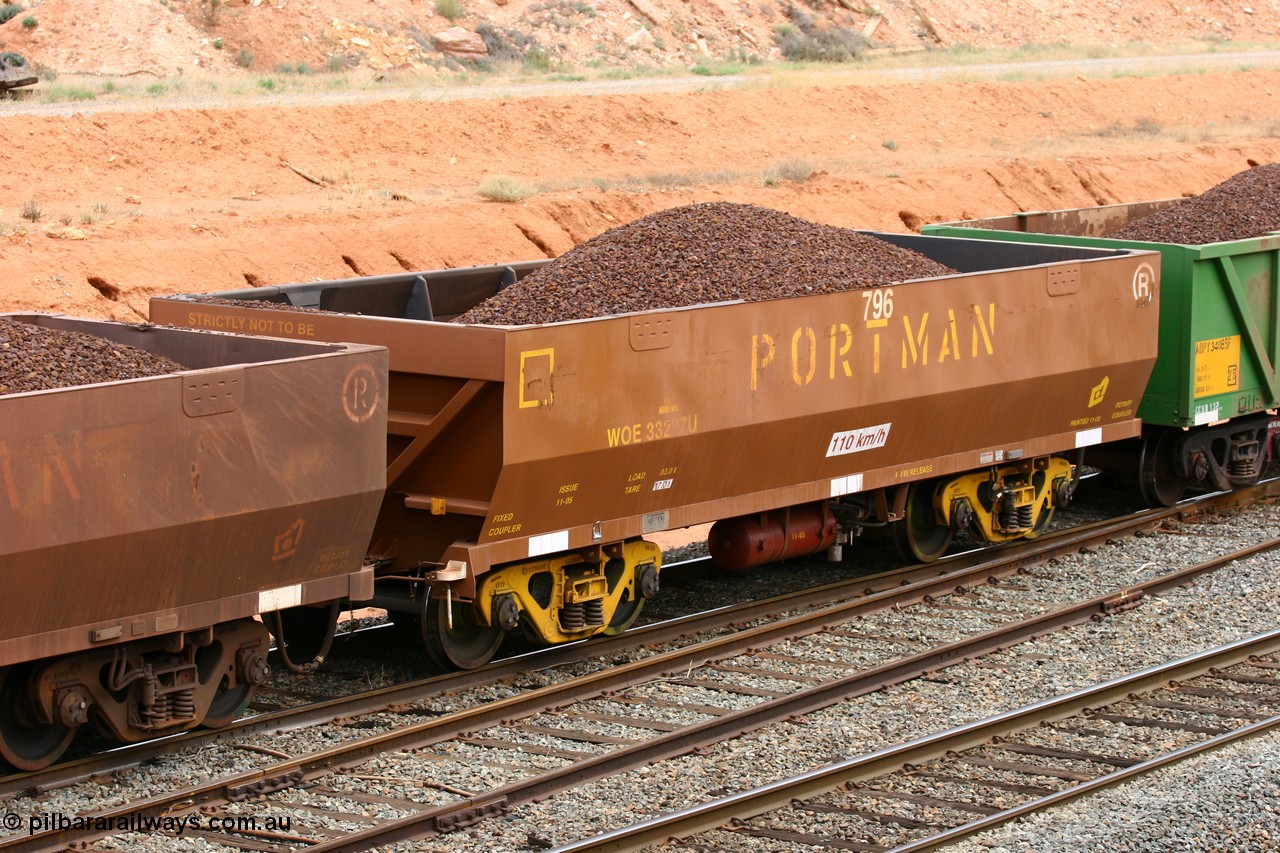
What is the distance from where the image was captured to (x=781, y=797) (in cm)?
865

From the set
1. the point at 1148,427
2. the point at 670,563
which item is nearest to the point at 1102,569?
the point at 1148,427

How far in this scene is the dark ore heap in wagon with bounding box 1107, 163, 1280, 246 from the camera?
54.0 feet

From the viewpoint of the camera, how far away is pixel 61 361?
8797mm

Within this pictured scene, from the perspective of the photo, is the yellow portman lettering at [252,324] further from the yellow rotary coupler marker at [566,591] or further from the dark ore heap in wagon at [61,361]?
the yellow rotary coupler marker at [566,591]

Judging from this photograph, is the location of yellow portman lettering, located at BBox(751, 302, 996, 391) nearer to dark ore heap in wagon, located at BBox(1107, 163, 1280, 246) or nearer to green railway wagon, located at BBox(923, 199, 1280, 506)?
green railway wagon, located at BBox(923, 199, 1280, 506)

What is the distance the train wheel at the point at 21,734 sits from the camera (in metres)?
8.62

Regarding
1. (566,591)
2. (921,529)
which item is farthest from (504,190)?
(566,591)

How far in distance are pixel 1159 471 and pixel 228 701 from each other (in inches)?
390

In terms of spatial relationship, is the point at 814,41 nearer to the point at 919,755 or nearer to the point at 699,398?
the point at 699,398

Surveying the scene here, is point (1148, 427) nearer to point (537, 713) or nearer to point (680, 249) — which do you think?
point (680, 249)

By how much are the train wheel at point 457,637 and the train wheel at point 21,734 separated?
7.98ft

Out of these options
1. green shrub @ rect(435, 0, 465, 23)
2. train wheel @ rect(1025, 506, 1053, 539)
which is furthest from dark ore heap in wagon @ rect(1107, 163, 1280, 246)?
green shrub @ rect(435, 0, 465, 23)

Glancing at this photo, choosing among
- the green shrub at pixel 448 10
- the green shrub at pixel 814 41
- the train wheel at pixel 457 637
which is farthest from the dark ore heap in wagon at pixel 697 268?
the green shrub at pixel 814 41

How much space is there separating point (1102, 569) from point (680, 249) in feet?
15.6
